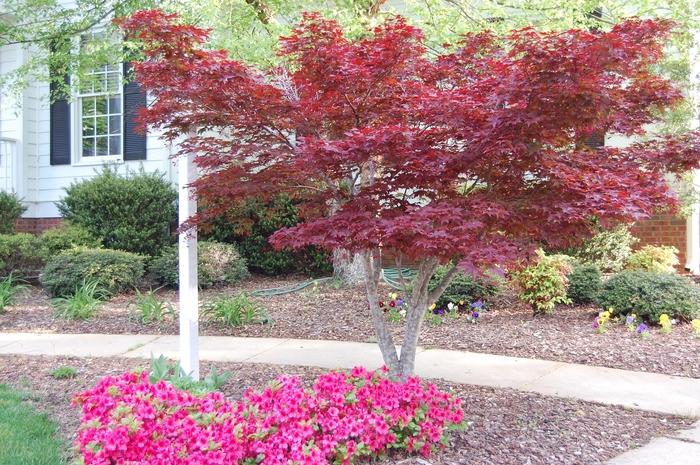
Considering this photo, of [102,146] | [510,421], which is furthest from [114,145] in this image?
[510,421]

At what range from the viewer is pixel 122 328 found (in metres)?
7.47

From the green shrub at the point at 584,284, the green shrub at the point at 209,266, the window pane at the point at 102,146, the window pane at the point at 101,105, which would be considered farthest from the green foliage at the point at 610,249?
the window pane at the point at 101,105

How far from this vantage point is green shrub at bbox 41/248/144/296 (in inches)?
353

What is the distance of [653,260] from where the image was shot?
30.0 ft

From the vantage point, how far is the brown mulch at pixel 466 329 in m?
5.90

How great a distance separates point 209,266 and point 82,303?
2070 millimetres

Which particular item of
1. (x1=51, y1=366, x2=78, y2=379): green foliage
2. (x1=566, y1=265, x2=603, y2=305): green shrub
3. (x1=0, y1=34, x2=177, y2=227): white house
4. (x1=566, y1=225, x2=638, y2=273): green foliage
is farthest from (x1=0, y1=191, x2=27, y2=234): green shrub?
(x1=566, y1=225, x2=638, y2=273): green foliage

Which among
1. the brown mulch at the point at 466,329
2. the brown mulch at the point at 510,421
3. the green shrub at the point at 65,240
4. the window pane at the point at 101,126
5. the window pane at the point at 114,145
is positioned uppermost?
the window pane at the point at 101,126

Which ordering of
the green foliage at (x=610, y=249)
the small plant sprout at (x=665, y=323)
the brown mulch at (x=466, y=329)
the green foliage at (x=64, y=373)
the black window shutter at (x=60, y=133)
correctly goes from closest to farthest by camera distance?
the green foliage at (x=64, y=373) < the brown mulch at (x=466, y=329) < the small plant sprout at (x=665, y=323) < the green foliage at (x=610, y=249) < the black window shutter at (x=60, y=133)

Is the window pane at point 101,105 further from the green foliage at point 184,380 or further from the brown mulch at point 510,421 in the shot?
the green foliage at point 184,380

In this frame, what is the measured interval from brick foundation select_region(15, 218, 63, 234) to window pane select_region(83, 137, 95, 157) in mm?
1311

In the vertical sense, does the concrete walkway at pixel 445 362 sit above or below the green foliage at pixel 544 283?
below

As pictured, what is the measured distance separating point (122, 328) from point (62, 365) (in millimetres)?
1714

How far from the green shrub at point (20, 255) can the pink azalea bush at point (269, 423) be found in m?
7.24
